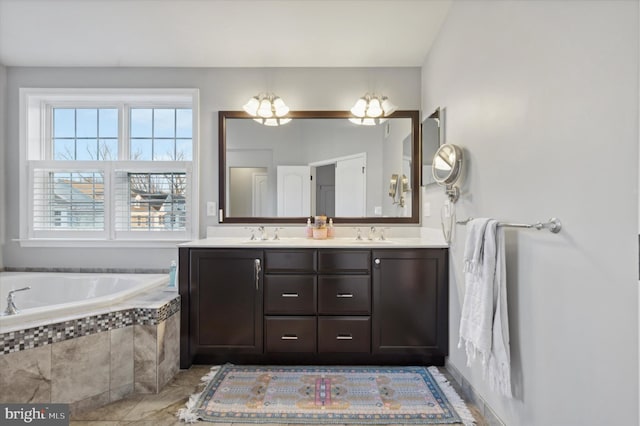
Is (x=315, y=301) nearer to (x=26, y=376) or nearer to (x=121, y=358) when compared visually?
(x=121, y=358)

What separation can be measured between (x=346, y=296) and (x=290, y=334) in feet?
1.50

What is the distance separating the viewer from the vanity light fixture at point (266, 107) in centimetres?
268

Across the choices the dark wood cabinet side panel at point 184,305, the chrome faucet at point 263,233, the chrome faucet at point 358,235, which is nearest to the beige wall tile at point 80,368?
the dark wood cabinet side panel at point 184,305

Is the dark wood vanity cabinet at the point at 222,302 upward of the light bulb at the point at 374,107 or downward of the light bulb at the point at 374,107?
downward

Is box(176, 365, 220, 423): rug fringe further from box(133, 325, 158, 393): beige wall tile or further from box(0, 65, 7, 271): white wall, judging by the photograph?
box(0, 65, 7, 271): white wall

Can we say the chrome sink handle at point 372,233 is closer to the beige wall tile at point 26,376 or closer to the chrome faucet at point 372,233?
the chrome faucet at point 372,233

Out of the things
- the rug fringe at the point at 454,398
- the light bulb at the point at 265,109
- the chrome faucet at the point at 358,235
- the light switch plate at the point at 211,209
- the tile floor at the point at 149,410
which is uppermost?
the light bulb at the point at 265,109

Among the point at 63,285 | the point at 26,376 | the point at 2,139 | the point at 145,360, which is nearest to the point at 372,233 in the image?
the point at 145,360

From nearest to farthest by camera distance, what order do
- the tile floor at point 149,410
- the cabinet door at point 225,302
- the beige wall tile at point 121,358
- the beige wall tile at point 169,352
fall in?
the tile floor at point 149,410, the beige wall tile at point 121,358, the beige wall tile at point 169,352, the cabinet door at point 225,302

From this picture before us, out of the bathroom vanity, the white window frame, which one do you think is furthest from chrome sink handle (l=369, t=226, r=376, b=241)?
the white window frame

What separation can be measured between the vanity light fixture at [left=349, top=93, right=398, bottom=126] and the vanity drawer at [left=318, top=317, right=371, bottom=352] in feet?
5.28

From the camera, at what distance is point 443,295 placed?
2.17 metres

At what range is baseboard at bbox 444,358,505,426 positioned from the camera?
1569 millimetres

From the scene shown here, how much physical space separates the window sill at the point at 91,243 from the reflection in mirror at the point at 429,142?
85.4 inches
